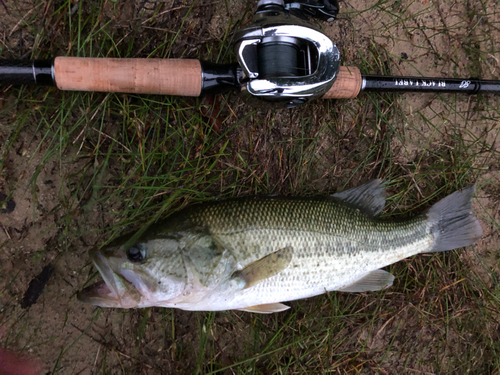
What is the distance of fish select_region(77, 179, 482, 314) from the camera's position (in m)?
1.84

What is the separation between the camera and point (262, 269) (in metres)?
1.98

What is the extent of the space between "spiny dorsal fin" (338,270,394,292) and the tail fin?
0.44 metres

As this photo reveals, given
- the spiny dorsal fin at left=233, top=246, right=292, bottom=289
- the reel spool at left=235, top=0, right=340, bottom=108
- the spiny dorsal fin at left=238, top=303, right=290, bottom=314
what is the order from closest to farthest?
the reel spool at left=235, top=0, right=340, bottom=108 → the spiny dorsal fin at left=233, top=246, right=292, bottom=289 → the spiny dorsal fin at left=238, top=303, right=290, bottom=314

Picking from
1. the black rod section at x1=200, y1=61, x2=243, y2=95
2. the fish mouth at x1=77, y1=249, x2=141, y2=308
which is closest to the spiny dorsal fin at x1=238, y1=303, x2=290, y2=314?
the fish mouth at x1=77, y1=249, x2=141, y2=308

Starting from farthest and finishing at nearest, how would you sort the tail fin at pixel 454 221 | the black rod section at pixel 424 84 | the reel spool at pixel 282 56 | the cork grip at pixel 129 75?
1. the tail fin at pixel 454 221
2. the black rod section at pixel 424 84
3. the cork grip at pixel 129 75
4. the reel spool at pixel 282 56

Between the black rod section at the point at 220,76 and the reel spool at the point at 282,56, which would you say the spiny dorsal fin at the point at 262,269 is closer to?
the reel spool at the point at 282,56

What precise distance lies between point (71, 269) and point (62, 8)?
5.67 ft

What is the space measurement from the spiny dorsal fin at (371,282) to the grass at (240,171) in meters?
0.29

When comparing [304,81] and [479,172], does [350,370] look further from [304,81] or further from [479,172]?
[304,81]

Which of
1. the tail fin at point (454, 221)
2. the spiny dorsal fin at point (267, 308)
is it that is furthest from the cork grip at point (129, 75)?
the tail fin at point (454, 221)

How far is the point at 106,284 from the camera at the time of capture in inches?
72.9

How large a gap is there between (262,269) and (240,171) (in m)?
0.78

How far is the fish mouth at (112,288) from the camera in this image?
Answer: 1805 mm

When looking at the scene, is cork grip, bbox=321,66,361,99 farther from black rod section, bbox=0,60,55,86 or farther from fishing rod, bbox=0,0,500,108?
black rod section, bbox=0,60,55,86
